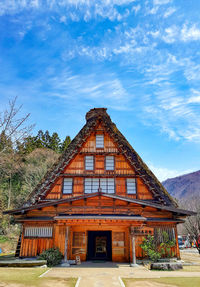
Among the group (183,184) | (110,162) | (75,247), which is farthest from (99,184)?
(183,184)

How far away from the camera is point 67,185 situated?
17.7 meters

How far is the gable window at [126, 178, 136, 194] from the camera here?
17.6 meters

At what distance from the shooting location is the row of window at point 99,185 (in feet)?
57.8

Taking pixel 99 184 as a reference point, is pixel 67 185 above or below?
below

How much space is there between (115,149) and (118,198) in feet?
19.0

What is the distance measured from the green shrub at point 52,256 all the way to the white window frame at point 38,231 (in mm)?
1515

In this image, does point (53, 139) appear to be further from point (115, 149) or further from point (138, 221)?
point (138, 221)

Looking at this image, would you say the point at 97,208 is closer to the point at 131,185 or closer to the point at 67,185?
the point at 67,185

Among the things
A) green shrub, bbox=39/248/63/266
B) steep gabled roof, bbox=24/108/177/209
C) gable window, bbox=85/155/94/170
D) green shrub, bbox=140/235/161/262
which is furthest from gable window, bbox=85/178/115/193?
green shrub, bbox=39/248/63/266

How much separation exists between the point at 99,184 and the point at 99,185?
0.30 feet

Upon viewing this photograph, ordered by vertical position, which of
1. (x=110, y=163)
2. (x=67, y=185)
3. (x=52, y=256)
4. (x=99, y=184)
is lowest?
(x=52, y=256)

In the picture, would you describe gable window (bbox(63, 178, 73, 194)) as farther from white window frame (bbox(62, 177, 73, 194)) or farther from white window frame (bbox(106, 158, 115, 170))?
white window frame (bbox(106, 158, 115, 170))

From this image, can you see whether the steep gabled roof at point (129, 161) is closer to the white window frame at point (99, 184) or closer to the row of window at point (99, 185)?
the row of window at point (99, 185)

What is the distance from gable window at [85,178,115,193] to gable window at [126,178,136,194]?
1.30m
